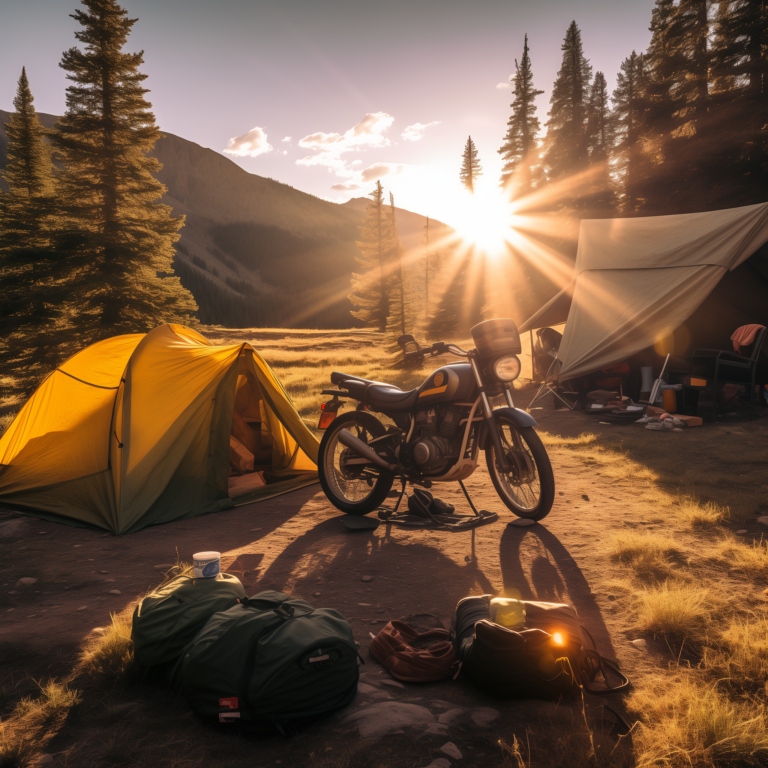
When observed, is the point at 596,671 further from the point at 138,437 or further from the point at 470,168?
the point at 470,168

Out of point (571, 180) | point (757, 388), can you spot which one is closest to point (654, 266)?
point (757, 388)

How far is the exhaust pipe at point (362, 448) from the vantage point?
5.16 m

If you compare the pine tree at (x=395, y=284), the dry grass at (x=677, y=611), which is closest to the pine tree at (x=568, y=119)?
the pine tree at (x=395, y=284)

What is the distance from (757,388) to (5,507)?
38.6 feet

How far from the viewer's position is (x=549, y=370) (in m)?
11.5

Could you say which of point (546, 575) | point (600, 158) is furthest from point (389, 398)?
point (600, 158)

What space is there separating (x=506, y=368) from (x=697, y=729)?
3069mm

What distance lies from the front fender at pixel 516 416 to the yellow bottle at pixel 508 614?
2.22 metres

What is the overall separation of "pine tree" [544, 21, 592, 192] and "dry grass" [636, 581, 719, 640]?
32427mm

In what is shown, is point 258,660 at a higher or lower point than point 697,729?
higher

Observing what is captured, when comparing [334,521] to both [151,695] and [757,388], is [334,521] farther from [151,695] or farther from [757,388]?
[757,388]

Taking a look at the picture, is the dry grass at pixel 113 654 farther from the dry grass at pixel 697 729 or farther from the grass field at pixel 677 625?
the dry grass at pixel 697 729

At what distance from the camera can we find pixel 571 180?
3069 cm

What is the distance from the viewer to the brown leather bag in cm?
248
